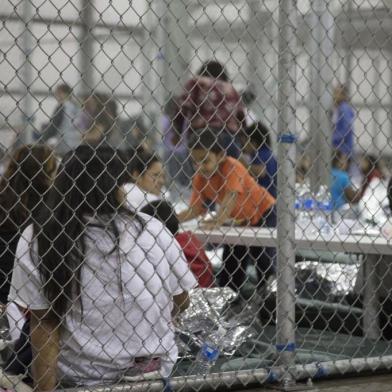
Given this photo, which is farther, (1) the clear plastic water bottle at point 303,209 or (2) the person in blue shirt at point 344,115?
(2) the person in blue shirt at point 344,115

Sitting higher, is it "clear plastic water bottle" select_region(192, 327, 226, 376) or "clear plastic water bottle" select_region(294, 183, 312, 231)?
"clear plastic water bottle" select_region(192, 327, 226, 376)

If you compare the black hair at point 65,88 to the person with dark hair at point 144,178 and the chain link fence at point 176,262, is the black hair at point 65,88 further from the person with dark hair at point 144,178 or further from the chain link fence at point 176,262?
the person with dark hair at point 144,178

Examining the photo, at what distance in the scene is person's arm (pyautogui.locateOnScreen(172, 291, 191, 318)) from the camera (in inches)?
200

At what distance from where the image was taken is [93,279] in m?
4.72

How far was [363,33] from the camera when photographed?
12250 mm

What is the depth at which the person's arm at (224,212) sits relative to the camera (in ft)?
23.9

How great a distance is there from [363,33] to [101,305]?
812cm

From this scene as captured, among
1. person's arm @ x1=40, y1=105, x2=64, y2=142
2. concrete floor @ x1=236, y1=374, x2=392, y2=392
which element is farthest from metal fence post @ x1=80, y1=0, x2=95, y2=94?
concrete floor @ x1=236, y1=374, x2=392, y2=392

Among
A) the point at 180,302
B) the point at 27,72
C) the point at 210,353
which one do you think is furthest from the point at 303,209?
the point at 180,302

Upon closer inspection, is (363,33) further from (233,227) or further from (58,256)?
(58,256)

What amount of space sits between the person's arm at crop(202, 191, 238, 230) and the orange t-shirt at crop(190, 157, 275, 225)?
0.05 m

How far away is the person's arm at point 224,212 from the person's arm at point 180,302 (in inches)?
80.6

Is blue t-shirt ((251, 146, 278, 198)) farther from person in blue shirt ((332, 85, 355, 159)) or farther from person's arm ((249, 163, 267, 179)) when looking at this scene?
person in blue shirt ((332, 85, 355, 159))

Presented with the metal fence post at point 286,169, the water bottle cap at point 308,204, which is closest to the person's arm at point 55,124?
the water bottle cap at point 308,204
